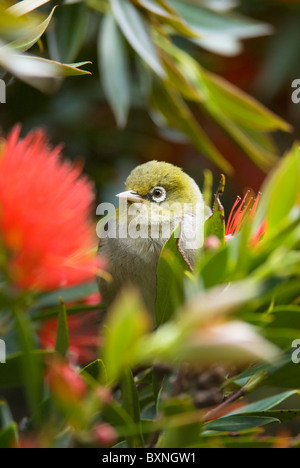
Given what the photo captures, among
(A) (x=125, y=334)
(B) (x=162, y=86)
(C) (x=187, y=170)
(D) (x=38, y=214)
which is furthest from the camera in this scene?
(C) (x=187, y=170)

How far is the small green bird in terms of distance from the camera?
1941mm

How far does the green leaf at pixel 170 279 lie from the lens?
3.31 feet

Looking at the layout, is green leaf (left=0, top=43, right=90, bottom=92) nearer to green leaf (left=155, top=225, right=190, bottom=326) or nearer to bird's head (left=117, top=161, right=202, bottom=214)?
green leaf (left=155, top=225, right=190, bottom=326)

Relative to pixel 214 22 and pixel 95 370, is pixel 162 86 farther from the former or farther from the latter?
pixel 95 370

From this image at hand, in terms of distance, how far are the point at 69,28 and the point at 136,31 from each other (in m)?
0.21

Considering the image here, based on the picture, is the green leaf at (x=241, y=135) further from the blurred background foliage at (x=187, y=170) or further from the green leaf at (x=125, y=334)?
the green leaf at (x=125, y=334)

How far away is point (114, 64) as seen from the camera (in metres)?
2.10

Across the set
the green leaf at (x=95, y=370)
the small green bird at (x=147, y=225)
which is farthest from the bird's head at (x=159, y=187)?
the green leaf at (x=95, y=370)

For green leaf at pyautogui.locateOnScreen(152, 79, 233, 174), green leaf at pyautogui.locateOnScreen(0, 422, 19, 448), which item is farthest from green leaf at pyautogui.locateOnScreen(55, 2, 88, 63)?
green leaf at pyautogui.locateOnScreen(0, 422, 19, 448)

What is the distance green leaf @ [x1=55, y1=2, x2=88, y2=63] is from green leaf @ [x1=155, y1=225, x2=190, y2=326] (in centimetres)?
91

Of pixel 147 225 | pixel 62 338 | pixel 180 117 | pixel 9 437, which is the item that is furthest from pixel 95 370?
pixel 180 117

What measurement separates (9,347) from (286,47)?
2103 millimetres

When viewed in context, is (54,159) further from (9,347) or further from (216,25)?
(216,25)
